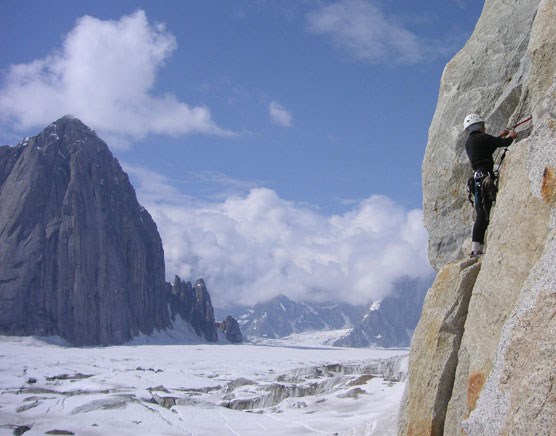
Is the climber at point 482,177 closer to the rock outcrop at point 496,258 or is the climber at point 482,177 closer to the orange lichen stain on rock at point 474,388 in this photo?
the rock outcrop at point 496,258

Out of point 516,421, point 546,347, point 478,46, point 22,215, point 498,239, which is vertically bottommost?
point 516,421

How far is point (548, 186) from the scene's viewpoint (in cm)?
759

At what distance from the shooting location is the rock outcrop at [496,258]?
6527 millimetres

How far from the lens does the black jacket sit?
10.4m

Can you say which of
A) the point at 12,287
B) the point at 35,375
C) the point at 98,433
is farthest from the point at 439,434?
the point at 12,287

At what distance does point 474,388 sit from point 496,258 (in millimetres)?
2021

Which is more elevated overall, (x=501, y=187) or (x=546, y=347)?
(x=501, y=187)

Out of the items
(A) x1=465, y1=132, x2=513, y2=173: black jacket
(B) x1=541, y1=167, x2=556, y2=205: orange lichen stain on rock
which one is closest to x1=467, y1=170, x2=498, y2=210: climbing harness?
(A) x1=465, y1=132, x2=513, y2=173: black jacket

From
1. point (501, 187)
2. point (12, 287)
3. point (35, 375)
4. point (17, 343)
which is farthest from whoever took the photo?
point (12, 287)

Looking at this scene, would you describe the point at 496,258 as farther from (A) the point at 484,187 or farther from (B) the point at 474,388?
(A) the point at 484,187

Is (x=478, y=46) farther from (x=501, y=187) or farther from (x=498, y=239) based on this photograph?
(x=498, y=239)

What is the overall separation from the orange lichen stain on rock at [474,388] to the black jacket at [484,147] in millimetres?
4069

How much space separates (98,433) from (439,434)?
2763cm

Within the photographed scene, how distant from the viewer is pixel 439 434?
9531 mm
